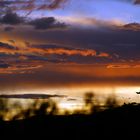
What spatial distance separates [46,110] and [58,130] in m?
15.7

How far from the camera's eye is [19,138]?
7400 centimetres

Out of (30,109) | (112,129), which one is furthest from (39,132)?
(30,109)

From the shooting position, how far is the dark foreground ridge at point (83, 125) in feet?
233

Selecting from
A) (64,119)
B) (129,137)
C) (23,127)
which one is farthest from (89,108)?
(129,137)

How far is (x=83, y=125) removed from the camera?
77.4 meters

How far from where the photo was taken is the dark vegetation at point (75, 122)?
71.6 metres

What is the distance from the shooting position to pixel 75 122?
79938 millimetres

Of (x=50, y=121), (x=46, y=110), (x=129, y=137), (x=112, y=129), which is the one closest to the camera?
(x=129, y=137)

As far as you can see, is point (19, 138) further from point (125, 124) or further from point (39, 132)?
point (125, 124)

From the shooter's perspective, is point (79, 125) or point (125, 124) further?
point (79, 125)

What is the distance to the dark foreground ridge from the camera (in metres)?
70.9

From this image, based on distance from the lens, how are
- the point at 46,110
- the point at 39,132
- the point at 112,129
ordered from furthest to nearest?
1. the point at 46,110
2. the point at 39,132
3. the point at 112,129

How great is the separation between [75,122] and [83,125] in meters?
2.68

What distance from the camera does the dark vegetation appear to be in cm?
7162
